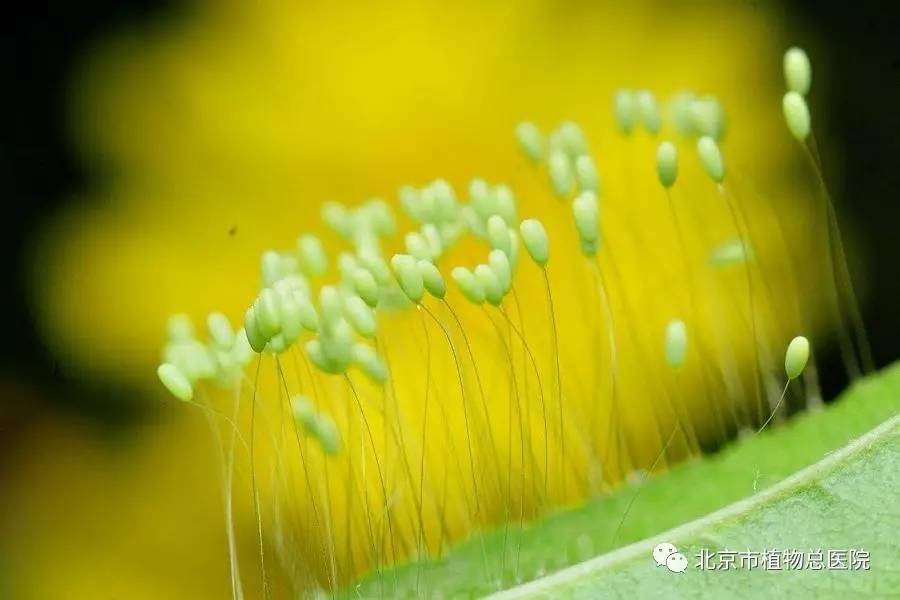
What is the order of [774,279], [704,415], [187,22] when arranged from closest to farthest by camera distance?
[704,415] < [774,279] < [187,22]

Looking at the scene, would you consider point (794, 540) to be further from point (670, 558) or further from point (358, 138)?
point (358, 138)

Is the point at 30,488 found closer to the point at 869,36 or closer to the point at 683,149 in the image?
the point at 683,149

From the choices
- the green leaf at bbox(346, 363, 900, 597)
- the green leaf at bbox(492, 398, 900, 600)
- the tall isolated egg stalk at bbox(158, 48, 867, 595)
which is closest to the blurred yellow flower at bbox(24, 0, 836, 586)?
the tall isolated egg stalk at bbox(158, 48, 867, 595)

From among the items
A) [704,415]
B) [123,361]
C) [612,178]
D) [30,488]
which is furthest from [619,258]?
[30,488]

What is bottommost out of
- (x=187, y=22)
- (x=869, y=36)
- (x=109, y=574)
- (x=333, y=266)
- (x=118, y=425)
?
(x=109, y=574)

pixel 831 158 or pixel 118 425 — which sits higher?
pixel 831 158

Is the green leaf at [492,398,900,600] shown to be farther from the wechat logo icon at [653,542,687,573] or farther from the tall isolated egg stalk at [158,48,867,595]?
the tall isolated egg stalk at [158,48,867,595]

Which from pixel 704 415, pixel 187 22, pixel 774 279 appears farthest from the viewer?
pixel 187 22
